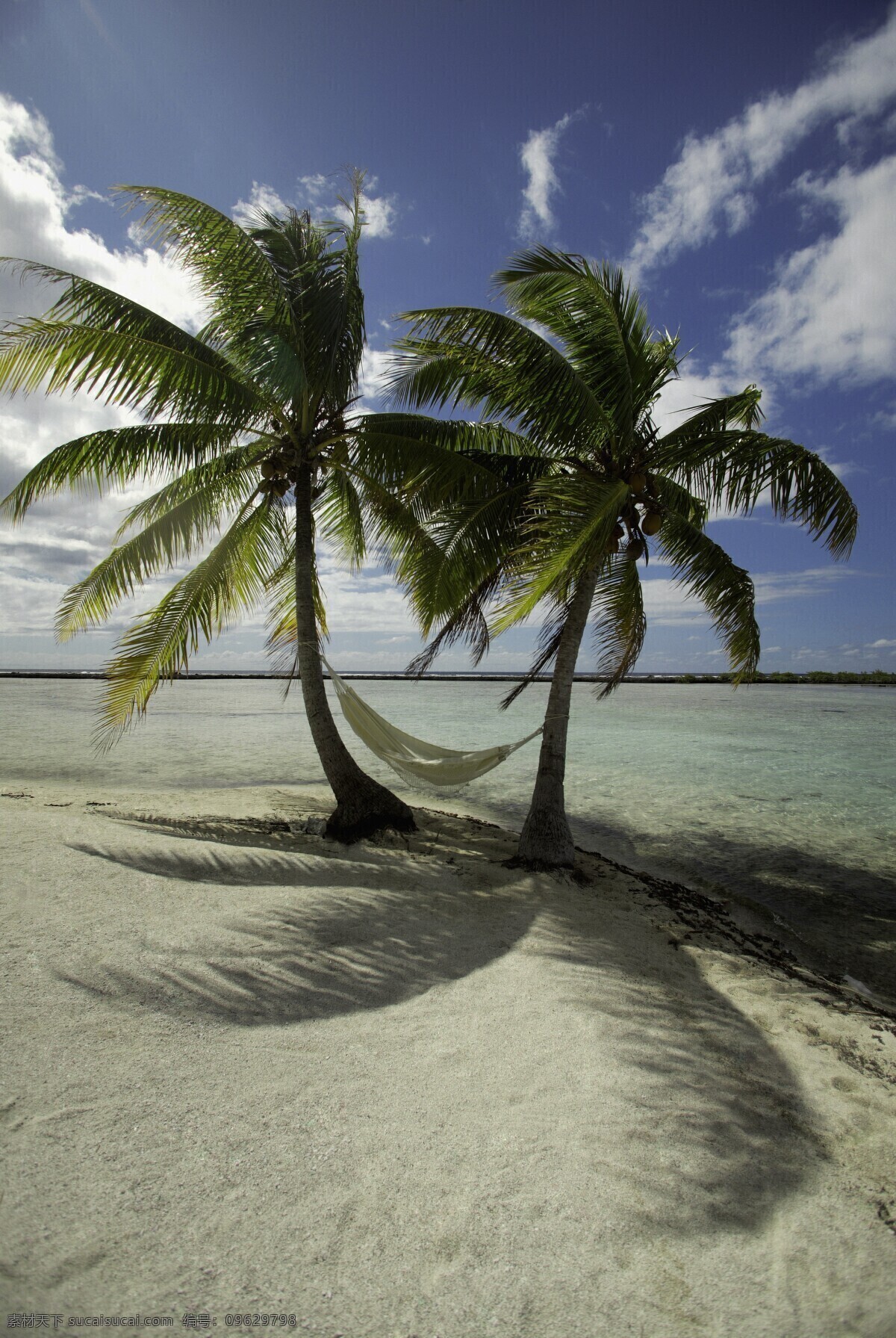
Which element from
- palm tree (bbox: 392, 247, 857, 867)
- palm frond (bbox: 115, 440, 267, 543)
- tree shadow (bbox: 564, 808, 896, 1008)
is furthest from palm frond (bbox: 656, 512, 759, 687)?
palm frond (bbox: 115, 440, 267, 543)

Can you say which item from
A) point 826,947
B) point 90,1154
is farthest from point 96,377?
point 826,947

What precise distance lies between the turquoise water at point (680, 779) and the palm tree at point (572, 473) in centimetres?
192

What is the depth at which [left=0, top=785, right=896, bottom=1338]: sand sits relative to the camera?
1.51 m

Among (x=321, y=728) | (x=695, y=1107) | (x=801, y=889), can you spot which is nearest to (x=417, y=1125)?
(x=695, y=1107)

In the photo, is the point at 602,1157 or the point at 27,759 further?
the point at 27,759

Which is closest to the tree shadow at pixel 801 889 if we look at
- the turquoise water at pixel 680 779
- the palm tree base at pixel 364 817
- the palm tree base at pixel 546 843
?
the turquoise water at pixel 680 779

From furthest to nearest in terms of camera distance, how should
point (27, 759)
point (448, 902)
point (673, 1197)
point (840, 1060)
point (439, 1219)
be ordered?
point (27, 759) < point (448, 902) < point (840, 1060) < point (673, 1197) < point (439, 1219)

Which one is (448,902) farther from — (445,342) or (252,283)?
(252,283)

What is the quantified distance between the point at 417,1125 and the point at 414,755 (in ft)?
14.4

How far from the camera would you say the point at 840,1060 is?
2758 mm

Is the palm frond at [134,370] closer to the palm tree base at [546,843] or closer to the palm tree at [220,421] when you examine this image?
the palm tree at [220,421]

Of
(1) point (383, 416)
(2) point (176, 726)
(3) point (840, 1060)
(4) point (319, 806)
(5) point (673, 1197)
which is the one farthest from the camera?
(2) point (176, 726)

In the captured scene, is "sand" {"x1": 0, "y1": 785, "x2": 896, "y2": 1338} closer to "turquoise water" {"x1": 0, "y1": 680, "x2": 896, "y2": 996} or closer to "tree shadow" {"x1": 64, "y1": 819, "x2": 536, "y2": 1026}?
"tree shadow" {"x1": 64, "y1": 819, "x2": 536, "y2": 1026}

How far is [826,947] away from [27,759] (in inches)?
430
